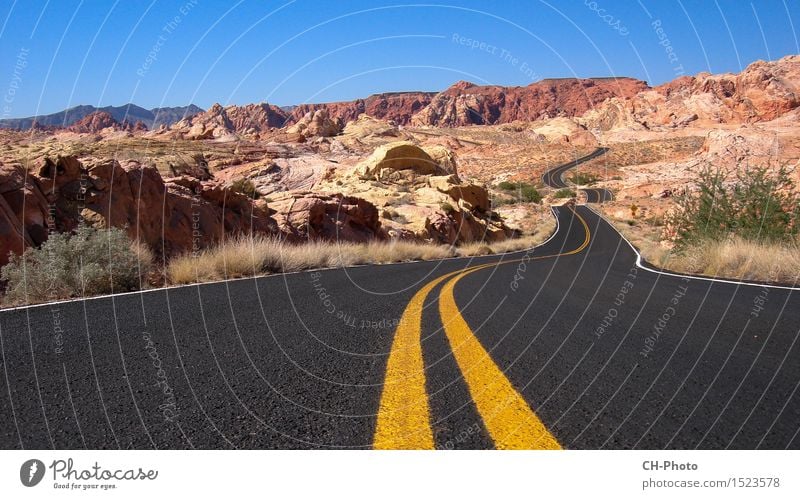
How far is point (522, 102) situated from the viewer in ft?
628

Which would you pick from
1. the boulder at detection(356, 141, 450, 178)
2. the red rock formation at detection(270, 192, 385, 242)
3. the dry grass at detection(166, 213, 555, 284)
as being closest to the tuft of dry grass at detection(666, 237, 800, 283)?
the dry grass at detection(166, 213, 555, 284)

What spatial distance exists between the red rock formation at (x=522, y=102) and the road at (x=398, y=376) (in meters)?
161

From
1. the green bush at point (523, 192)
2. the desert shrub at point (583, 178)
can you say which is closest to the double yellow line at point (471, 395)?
the green bush at point (523, 192)

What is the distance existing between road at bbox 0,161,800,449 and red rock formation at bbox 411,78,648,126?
529ft

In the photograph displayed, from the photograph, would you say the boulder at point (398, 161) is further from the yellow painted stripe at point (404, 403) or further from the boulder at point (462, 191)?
the yellow painted stripe at point (404, 403)

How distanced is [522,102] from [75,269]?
202m

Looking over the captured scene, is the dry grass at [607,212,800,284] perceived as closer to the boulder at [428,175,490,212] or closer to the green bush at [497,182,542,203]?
the boulder at [428,175,490,212]

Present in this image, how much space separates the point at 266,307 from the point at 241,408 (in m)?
2.85

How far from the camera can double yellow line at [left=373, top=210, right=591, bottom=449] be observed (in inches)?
63.1

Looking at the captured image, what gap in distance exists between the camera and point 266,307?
15.5ft

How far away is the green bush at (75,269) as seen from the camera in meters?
5.61
